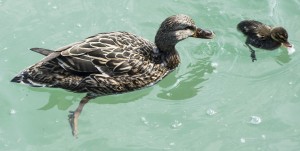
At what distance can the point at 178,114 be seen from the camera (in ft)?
22.0

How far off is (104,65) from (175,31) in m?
0.96

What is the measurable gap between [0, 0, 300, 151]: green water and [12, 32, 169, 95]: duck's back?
0.22 meters

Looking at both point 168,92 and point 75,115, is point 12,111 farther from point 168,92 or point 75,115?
point 168,92

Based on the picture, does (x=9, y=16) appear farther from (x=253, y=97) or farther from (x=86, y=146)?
(x=253, y=97)

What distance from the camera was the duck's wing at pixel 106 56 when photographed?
6.45 meters

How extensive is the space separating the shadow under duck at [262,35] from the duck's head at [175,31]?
0.70m

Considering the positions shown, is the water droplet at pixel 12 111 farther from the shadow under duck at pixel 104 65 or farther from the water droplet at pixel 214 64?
the water droplet at pixel 214 64

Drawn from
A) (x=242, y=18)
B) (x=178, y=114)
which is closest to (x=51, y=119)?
(x=178, y=114)

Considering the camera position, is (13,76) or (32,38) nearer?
(13,76)

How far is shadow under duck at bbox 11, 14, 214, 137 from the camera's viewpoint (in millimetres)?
6465

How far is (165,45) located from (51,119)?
160 centimetres

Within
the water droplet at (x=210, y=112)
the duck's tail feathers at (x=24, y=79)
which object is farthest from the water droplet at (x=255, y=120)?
the duck's tail feathers at (x=24, y=79)

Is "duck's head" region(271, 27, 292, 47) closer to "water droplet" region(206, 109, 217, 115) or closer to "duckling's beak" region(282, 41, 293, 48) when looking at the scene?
"duckling's beak" region(282, 41, 293, 48)

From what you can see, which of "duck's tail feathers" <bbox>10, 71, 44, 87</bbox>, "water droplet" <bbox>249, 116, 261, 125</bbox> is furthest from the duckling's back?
"duck's tail feathers" <bbox>10, 71, 44, 87</bbox>
